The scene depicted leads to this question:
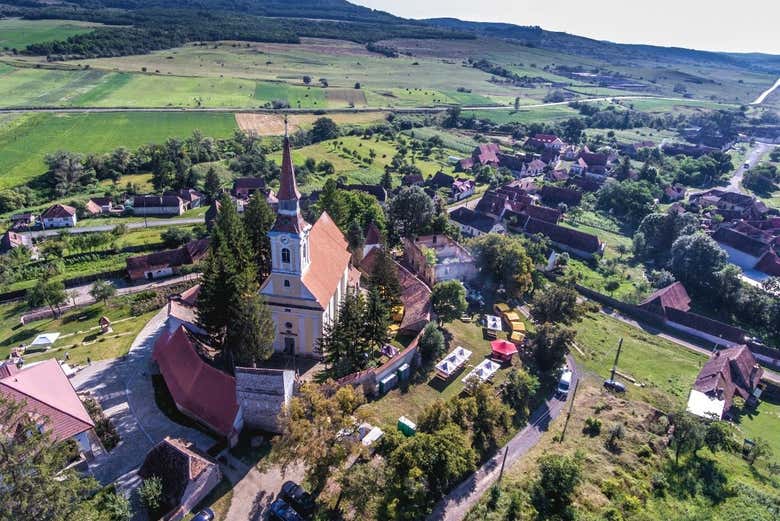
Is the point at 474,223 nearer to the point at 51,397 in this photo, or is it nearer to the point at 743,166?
the point at 51,397

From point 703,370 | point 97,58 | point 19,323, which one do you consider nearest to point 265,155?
point 19,323

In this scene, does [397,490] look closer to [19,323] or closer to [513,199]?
[19,323]

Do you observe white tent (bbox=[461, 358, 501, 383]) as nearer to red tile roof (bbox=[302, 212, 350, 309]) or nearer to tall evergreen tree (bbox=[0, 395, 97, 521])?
red tile roof (bbox=[302, 212, 350, 309])

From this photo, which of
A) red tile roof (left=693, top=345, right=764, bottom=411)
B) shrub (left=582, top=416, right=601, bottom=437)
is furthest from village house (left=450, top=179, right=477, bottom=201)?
shrub (left=582, top=416, right=601, bottom=437)

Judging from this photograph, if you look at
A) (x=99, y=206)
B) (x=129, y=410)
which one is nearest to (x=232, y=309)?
(x=129, y=410)

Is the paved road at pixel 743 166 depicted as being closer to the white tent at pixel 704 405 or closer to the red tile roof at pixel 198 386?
the white tent at pixel 704 405
